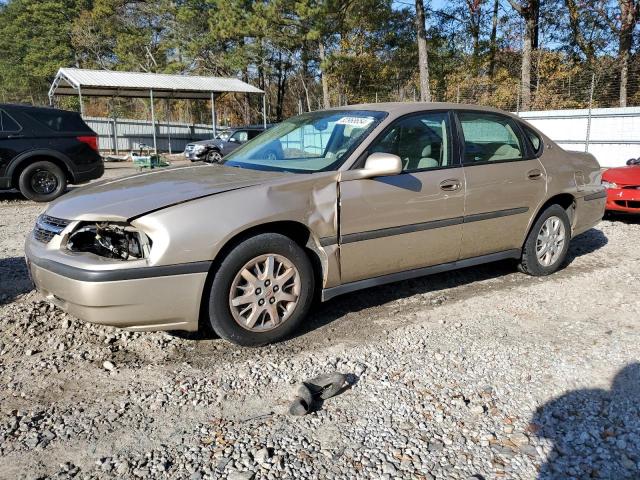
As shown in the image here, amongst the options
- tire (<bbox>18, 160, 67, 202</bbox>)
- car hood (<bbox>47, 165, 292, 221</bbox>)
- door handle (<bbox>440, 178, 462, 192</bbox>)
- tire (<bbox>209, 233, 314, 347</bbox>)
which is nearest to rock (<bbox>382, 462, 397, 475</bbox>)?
tire (<bbox>209, 233, 314, 347</bbox>)

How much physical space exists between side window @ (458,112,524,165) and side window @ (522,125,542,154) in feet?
0.53

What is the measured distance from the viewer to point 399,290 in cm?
477

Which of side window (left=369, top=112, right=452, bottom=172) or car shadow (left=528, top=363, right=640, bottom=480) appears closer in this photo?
car shadow (left=528, top=363, right=640, bottom=480)

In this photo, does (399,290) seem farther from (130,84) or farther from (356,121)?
(130,84)

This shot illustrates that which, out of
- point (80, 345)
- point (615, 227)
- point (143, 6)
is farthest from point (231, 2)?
point (80, 345)

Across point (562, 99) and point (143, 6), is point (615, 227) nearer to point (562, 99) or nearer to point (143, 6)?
point (562, 99)

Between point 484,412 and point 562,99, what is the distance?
1703cm

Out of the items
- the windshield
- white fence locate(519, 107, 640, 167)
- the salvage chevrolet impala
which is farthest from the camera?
white fence locate(519, 107, 640, 167)

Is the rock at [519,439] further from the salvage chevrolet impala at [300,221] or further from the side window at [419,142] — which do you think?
the side window at [419,142]

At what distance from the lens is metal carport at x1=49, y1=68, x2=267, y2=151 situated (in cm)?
2045

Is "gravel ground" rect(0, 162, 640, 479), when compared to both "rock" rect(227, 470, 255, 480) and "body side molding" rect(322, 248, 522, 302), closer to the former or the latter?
"rock" rect(227, 470, 255, 480)

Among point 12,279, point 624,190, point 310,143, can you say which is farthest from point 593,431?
point 624,190

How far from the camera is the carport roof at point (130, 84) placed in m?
20.4

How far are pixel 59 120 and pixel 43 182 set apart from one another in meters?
1.15
